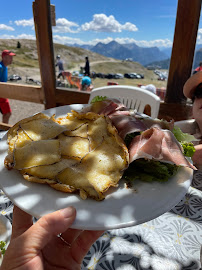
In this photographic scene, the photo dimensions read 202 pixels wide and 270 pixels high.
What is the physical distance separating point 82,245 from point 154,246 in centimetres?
39

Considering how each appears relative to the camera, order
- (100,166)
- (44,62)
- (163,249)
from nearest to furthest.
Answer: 1. (100,166)
2. (163,249)
3. (44,62)

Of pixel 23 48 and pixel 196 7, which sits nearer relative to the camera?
pixel 196 7

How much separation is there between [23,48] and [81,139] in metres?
4.40

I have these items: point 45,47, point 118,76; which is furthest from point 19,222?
point 118,76

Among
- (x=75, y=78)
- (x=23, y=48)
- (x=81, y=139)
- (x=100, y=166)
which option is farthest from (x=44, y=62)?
(x=100, y=166)

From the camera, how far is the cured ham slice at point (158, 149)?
1062 mm

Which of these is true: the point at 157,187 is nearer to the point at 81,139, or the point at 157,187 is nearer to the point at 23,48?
the point at 81,139

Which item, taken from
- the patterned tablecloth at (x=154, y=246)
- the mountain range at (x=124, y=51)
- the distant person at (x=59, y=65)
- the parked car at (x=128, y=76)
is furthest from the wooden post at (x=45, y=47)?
the patterned tablecloth at (x=154, y=246)

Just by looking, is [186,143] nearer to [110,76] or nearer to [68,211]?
[68,211]

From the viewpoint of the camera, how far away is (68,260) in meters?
1.06

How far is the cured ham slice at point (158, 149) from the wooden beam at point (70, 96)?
215 cm

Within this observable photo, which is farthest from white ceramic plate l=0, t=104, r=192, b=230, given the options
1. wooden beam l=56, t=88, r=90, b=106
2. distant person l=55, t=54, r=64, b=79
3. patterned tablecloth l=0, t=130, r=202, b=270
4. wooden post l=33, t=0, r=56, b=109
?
distant person l=55, t=54, r=64, b=79

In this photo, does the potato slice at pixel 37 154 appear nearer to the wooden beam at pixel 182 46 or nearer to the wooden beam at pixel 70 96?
the wooden beam at pixel 182 46

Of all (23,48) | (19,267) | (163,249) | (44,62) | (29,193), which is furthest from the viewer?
(23,48)
